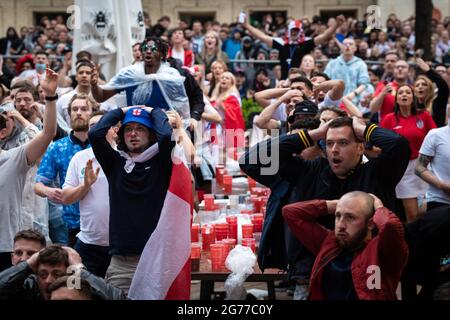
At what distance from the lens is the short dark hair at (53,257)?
5.91 meters

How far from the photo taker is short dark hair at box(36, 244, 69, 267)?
5.91 m

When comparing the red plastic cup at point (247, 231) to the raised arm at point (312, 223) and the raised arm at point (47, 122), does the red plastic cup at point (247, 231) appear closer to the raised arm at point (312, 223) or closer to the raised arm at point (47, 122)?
the raised arm at point (47, 122)

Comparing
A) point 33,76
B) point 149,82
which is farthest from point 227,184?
point 33,76

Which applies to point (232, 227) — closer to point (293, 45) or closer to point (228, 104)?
point (228, 104)

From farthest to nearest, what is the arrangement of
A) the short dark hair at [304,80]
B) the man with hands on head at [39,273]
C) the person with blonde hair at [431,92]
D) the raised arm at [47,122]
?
the person with blonde hair at [431,92]
the short dark hair at [304,80]
the raised arm at [47,122]
the man with hands on head at [39,273]

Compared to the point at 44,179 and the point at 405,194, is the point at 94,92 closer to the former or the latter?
the point at 44,179

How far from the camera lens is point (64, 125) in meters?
10.3

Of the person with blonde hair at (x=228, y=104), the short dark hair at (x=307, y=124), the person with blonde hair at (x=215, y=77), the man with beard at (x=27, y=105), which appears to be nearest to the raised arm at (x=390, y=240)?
the short dark hair at (x=307, y=124)

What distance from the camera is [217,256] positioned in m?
7.07

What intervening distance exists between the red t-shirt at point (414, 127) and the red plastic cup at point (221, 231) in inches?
140

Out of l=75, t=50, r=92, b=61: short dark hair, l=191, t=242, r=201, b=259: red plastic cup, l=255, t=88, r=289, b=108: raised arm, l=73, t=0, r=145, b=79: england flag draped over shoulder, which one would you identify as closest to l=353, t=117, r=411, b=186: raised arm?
l=191, t=242, r=201, b=259: red plastic cup

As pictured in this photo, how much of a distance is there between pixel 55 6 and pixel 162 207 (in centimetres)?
2332

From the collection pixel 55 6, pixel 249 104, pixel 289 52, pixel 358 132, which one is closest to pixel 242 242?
pixel 358 132

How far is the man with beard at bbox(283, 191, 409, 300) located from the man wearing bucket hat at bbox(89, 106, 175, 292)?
1.30 metres
